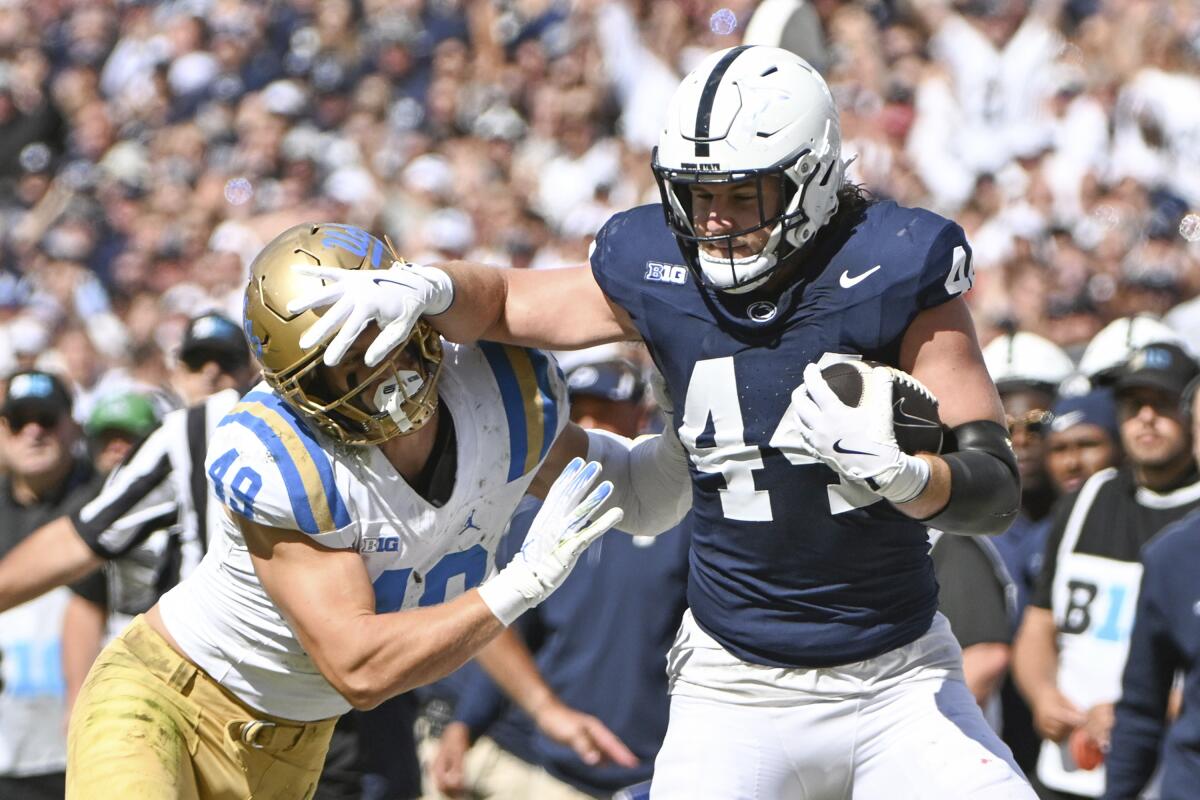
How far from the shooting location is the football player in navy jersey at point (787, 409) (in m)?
3.06

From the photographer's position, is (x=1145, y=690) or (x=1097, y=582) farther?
(x=1097, y=582)

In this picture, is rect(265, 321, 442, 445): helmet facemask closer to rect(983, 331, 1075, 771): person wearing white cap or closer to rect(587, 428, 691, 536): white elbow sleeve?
rect(587, 428, 691, 536): white elbow sleeve

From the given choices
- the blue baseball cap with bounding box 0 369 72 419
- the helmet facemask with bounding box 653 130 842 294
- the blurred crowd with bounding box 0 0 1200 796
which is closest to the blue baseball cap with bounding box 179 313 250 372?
the blurred crowd with bounding box 0 0 1200 796

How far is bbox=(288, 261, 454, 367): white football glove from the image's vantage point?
10.2ft

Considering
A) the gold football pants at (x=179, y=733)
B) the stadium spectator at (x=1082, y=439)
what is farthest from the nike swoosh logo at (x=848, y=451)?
the stadium spectator at (x=1082, y=439)

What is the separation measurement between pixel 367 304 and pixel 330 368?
16 centimetres

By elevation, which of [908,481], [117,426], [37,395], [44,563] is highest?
[908,481]

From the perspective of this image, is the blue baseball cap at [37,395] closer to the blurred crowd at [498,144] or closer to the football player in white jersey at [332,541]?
the blurred crowd at [498,144]

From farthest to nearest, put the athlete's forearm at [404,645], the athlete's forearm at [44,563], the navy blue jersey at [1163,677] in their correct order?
1. the athlete's forearm at [44,563]
2. the navy blue jersey at [1163,677]
3. the athlete's forearm at [404,645]

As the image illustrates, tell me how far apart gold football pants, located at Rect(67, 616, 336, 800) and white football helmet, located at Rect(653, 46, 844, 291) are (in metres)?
1.31

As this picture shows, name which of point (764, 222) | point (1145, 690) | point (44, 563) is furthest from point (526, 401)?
point (1145, 690)

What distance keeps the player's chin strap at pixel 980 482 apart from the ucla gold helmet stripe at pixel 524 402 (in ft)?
2.98

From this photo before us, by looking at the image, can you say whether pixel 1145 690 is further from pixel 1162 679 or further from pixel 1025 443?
pixel 1025 443

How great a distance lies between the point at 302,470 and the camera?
10.6 ft
